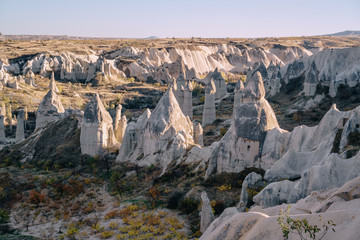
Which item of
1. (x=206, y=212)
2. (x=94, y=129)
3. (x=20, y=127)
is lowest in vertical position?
(x=20, y=127)

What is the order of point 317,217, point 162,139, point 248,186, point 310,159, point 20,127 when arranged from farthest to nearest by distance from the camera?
point 20,127 → point 162,139 → point 248,186 → point 310,159 → point 317,217

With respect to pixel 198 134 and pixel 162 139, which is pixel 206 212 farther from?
pixel 198 134

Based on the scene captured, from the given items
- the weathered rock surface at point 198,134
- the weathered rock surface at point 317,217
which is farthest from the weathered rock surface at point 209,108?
the weathered rock surface at point 317,217

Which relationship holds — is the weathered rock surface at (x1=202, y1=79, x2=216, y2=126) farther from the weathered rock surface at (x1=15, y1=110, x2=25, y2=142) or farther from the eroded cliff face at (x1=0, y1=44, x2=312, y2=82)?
the eroded cliff face at (x1=0, y1=44, x2=312, y2=82)

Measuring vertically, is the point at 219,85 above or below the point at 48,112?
above

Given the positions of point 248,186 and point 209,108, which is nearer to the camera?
point 248,186

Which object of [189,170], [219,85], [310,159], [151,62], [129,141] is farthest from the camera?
[151,62]

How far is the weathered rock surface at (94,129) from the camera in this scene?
25.0 meters

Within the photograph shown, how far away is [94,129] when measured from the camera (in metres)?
25.0

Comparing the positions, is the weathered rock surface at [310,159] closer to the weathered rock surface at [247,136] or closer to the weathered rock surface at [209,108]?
the weathered rock surface at [247,136]

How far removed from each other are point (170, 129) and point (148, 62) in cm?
6731

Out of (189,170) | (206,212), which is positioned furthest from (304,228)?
(189,170)

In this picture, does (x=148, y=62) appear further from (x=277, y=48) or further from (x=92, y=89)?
(x=277, y=48)

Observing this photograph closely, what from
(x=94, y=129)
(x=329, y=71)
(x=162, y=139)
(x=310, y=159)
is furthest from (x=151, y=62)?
Answer: (x=310, y=159)
